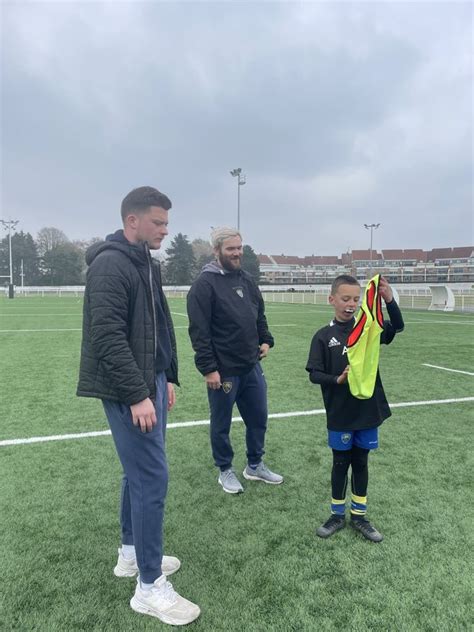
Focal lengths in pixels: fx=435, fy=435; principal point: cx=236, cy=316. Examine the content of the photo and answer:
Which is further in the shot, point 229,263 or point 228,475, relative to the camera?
point 228,475

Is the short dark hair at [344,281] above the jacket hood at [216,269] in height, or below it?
below

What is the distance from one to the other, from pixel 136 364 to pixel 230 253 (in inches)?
55.9

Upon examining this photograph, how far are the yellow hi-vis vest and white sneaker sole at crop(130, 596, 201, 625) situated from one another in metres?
1.43

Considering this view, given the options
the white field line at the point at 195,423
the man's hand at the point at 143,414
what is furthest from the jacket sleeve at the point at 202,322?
the white field line at the point at 195,423

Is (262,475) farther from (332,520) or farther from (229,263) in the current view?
(229,263)

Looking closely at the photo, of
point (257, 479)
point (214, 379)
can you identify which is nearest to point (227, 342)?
point (214, 379)

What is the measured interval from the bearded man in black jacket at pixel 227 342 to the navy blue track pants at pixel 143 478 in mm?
1114

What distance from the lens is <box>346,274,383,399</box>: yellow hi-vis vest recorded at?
2541mm

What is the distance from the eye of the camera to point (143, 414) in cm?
190

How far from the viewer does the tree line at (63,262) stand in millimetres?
74938

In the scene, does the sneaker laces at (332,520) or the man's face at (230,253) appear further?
the man's face at (230,253)

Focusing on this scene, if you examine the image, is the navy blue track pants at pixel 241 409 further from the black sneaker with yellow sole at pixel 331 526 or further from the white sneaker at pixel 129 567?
the white sneaker at pixel 129 567

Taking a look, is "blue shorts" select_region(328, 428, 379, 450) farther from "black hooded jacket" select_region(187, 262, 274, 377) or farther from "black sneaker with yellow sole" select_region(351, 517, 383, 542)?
"black hooded jacket" select_region(187, 262, 274, 377)

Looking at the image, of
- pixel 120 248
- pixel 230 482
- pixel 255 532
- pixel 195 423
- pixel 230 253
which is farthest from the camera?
pixel 195 423
